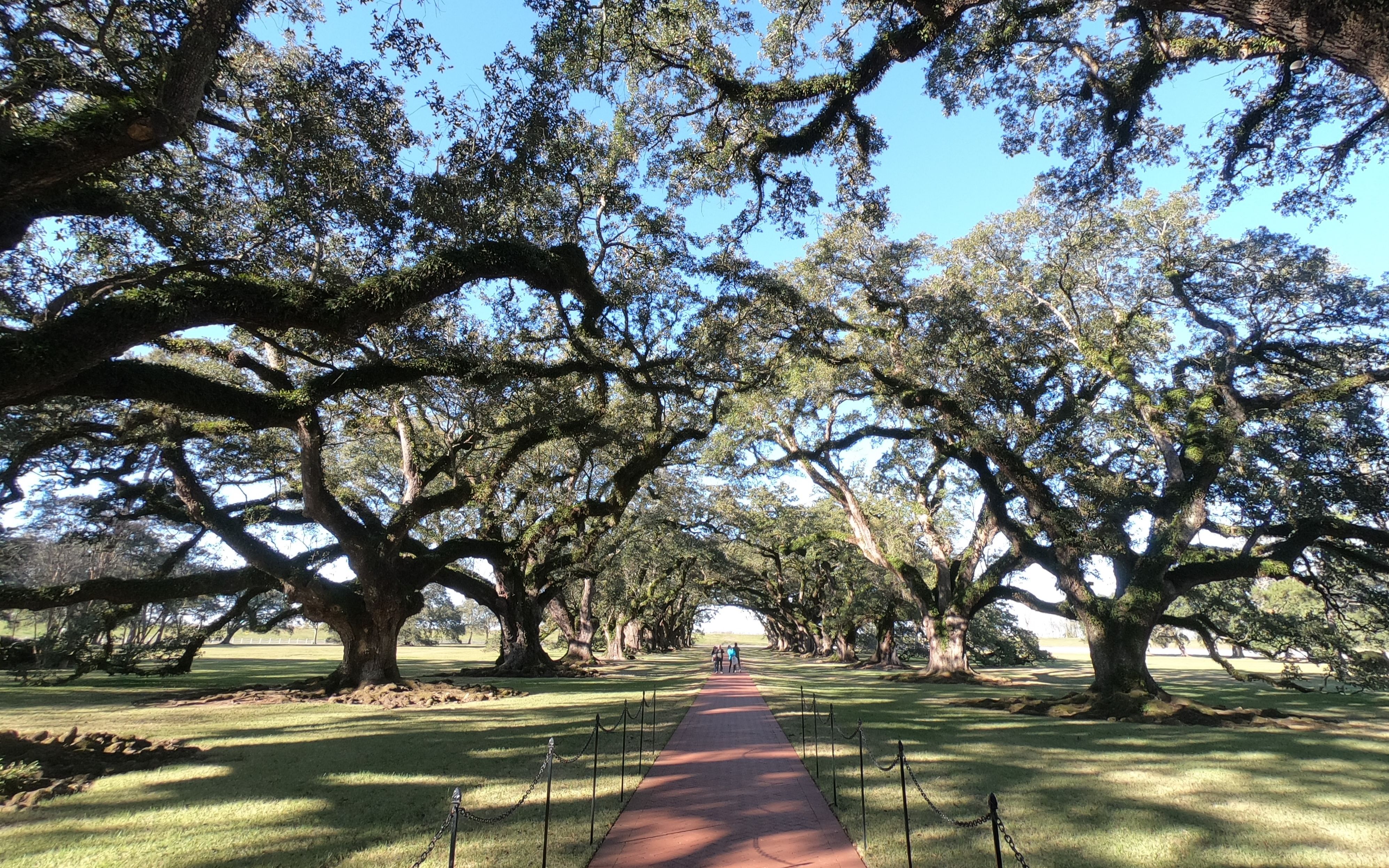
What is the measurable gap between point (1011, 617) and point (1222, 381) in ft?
110

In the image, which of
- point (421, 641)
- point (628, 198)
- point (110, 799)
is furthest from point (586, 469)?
point (421, 641)

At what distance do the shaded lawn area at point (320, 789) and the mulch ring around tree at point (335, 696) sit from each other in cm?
91

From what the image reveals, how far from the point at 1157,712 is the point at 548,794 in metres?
14.7

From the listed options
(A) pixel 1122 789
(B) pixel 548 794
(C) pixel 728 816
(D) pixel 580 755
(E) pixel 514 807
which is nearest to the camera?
(B) pixel 548 794

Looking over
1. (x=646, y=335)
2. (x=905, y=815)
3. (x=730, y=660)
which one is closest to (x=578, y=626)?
(x=730, y=660)

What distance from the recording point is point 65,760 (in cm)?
734

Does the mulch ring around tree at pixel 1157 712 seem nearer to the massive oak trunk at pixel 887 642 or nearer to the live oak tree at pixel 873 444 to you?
the live oak tree at pixel 873 444

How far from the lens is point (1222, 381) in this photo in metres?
15.0

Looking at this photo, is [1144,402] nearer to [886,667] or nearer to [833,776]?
[833,776]

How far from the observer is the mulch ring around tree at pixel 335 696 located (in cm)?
1537

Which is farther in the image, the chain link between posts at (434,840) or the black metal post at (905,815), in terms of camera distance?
the black metal post at (905,815)

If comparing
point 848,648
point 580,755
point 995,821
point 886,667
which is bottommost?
point 886,667

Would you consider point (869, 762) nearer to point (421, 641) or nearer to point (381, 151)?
point (381, 151)

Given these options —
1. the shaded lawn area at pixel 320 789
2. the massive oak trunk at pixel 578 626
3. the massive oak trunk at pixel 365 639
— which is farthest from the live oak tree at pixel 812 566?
the shaded lawn area at pixel 320 789
